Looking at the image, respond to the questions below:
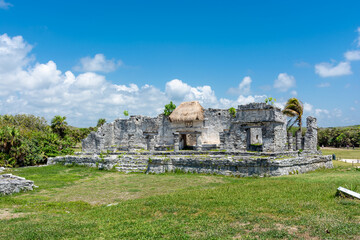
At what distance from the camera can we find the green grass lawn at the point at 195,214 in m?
4.62

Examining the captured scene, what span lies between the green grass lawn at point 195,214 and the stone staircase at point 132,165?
5.09 metres

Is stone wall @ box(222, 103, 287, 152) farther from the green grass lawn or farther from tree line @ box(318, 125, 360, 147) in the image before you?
tree line @ box(318, 125, 360, 147)

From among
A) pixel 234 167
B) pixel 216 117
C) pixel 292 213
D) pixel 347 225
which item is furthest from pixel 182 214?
pixel 216 117

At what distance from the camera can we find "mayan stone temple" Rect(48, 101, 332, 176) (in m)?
11.8

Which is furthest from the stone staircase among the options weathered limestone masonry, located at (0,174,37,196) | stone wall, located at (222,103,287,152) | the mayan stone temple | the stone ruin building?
weathered limestone masonry, located at (0,174,37,196)

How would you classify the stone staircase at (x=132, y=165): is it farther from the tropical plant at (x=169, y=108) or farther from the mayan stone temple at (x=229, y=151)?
the tropical plant at (x=169, y=108)

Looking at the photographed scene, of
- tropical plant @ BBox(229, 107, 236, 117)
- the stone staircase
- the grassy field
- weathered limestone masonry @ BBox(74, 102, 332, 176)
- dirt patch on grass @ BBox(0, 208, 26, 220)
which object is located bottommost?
dirt patch on grass @ BBox(0, 208, 26, 220)

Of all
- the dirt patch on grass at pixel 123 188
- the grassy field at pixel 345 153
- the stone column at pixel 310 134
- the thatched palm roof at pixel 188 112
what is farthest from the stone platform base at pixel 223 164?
the grassy field at pixel 345 153

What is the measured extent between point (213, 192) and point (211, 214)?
85.7 inches

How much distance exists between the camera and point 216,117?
2375 cm

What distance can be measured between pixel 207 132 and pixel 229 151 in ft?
30.3

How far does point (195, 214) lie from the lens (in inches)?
228

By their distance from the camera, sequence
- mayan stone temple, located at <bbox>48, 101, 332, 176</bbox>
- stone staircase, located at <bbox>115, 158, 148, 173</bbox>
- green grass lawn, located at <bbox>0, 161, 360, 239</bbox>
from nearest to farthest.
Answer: green grass lawn, located at <bbox>0, 161, 360, 239</bbox>
mayan stone temple, located at <bbox>48, 101, 332, 176</bbox>
stone staircase, located at <bbox>115, 158, 148, 173</bbox>

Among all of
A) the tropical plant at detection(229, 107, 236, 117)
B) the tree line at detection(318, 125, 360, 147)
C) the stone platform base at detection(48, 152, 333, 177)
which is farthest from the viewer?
the tree line at detection(318, 125, 360, 147)
